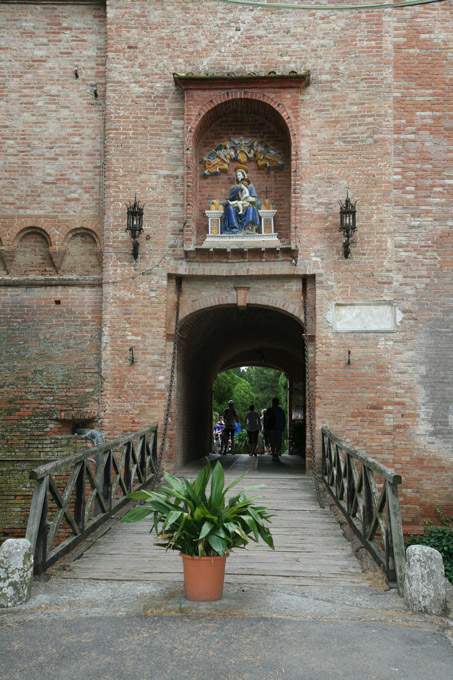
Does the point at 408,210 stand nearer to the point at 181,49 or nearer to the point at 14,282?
the point at 181,49

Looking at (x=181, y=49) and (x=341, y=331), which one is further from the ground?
(x=181, y=49)

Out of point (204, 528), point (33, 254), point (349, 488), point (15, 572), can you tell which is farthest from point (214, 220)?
point (15, 572)

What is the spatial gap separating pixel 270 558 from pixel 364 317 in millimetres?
5240

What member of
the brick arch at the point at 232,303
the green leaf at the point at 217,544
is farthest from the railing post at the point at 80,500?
the brick arch at the point at 232,303

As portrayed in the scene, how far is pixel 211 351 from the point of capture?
1562 centimetres

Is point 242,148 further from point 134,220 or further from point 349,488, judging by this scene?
point 349,488

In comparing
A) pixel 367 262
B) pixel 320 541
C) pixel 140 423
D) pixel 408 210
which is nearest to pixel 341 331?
pixel 367 262

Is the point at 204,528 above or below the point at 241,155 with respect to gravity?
below

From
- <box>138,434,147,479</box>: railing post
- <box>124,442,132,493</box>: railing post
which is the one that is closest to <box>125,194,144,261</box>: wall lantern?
<box>138,434,147,479</box>: railing post

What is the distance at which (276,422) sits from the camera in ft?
52.5

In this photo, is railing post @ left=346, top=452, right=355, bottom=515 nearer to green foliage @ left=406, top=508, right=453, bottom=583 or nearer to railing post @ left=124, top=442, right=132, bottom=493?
railing post @ left=124, top=442, right=132, bottom=493

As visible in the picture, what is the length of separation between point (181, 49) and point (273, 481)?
7304 mm

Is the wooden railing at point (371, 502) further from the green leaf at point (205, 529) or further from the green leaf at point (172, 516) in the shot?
the green leaf at point (172, 516)

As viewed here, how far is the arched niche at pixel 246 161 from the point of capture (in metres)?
11.1
